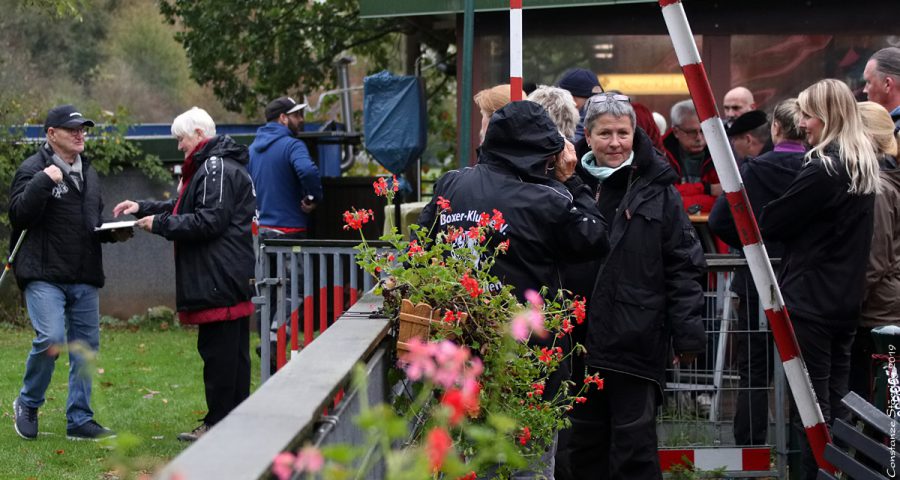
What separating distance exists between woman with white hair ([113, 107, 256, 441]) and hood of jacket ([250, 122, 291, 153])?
3247 millimetres

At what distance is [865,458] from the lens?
3.91 metres

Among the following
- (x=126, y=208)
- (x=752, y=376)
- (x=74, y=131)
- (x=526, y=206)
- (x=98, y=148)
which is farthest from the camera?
(x=98, y=148)

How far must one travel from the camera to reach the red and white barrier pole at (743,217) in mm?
4906

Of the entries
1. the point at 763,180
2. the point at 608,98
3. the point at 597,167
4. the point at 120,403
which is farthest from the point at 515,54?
the point at 120,403

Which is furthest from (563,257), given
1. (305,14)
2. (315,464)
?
(305,14)

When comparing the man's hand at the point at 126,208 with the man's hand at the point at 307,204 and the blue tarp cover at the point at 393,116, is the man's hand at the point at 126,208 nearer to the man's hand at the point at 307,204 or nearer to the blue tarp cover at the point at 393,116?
the man's hand at the point at 307,204

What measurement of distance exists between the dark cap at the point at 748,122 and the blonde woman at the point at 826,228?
2.03m

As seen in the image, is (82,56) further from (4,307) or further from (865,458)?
(865,458)

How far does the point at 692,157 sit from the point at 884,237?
3281mm

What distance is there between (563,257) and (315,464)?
3.27 m

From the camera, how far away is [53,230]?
7.72 meters

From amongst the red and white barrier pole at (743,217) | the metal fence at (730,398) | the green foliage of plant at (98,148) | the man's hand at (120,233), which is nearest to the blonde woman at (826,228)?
the metal fence at (730,398)

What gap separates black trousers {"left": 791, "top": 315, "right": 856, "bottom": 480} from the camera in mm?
5863

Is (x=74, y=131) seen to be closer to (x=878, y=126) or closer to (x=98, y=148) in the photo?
(x=878, y=126)
